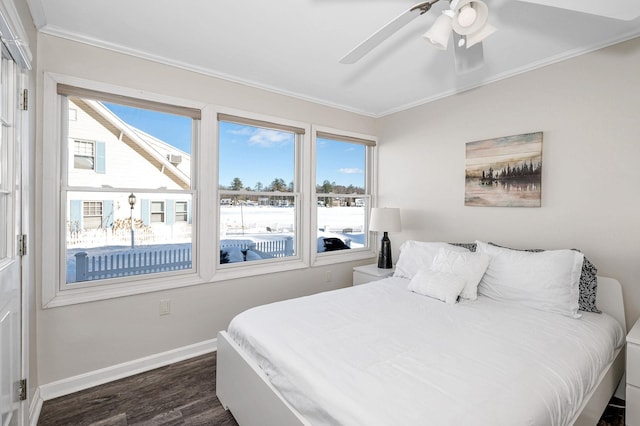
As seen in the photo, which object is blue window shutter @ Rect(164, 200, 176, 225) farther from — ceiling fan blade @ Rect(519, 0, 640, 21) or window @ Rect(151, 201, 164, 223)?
ceiling fan blade @ Rect(519, 0, 640, 21)

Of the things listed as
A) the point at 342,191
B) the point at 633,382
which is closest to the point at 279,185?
the point at 342,191

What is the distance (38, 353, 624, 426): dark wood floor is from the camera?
6.40 feet

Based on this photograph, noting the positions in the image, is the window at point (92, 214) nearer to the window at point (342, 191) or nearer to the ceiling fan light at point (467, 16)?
the window at point (342, 191)

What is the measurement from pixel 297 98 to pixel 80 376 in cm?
300

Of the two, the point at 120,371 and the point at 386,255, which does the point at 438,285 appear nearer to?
the point at 386,255

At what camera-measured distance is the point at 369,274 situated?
338 centimetres

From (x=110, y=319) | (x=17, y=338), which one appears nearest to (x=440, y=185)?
(x=110, y=319)

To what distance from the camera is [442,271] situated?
2.51 m

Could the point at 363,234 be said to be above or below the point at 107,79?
below

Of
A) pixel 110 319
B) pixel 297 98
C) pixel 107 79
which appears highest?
pixel 297 98

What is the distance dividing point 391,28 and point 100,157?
228 centimetres

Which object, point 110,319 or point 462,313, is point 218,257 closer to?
point 110,319

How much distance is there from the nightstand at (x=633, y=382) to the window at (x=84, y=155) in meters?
3.67

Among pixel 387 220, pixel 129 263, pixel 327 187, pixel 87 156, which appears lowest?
pixel 129 263
